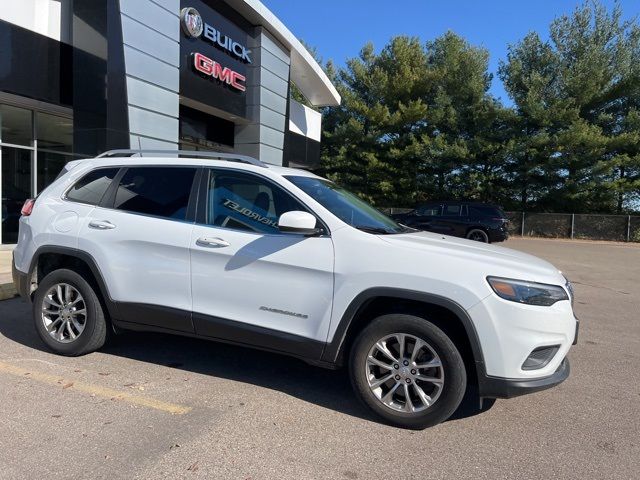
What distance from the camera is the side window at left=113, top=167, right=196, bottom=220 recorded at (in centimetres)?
446

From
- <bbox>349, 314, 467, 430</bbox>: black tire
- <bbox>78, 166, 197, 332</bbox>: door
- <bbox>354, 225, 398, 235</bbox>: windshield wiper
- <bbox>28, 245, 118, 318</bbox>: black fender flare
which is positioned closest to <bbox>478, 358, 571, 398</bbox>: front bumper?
<bbox>349, 314, 467, 430</bbox>: black tire

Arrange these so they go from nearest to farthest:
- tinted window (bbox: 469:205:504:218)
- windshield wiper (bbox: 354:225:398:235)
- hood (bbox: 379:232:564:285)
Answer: hood (bbox: 379:232:564:285)
windshield wiper (bbox: 354:225:398:235)
tinted window (bbox: 469:205:504:218)

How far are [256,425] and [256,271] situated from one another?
1103 mm

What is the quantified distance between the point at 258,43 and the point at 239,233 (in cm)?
1526

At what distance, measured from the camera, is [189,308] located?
424 cm

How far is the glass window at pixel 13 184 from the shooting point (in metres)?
12.1

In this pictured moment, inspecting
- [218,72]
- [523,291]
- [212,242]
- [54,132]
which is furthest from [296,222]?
[218,72]

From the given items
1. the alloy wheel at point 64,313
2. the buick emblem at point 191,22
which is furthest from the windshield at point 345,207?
the buick emblem at point 191,22

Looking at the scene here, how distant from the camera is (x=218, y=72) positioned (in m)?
15.8

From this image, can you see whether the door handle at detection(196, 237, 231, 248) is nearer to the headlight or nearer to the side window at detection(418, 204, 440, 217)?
the headlight

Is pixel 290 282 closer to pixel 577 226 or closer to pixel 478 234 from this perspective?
pixel 478 234

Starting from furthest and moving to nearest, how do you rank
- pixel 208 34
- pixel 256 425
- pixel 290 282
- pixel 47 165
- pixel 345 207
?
1. pixel 208 34
2. pixel 47 165
3. pixel 345 207
4. pixel 290 282
5. pixel 256 425

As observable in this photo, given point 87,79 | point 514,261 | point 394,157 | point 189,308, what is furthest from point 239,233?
point 394,157

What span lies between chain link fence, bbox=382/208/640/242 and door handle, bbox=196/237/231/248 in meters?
28.1
